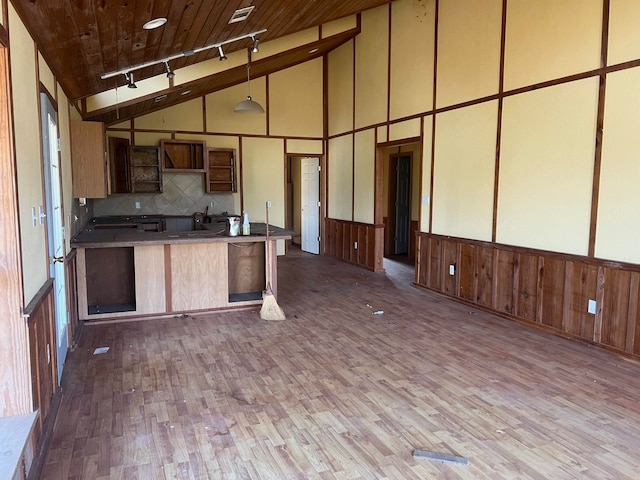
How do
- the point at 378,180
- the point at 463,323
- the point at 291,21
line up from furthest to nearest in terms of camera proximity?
the point at 378,180 → the point at 291,21 → the point at 463,323

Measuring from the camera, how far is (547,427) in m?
2.75

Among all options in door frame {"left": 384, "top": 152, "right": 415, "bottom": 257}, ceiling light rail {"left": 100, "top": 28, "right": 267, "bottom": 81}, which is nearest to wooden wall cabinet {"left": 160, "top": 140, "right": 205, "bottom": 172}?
ceiling light rail {"left": 100, "top": 28, "right": 267, "bottom": 81}

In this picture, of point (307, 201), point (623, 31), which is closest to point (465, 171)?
point (623, 31)

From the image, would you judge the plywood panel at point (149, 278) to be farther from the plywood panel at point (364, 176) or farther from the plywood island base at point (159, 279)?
the plywood panel at point (364, 176)

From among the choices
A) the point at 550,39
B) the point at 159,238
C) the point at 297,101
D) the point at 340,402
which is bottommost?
the point at 340,402

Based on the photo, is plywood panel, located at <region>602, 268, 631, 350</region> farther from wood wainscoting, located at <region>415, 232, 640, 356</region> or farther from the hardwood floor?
the hardwood floor

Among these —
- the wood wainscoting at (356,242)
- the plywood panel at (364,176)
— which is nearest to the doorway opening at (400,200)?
the plywood panel at (364,176)

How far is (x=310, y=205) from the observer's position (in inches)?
394

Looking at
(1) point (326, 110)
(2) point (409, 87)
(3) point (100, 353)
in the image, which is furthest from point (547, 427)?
(1) point (326, 110)

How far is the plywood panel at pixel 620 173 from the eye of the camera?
373 cm

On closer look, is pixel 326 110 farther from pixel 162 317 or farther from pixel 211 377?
pixel 211 377

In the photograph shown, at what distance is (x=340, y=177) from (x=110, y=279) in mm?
5002

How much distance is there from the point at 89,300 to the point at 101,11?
132 inches

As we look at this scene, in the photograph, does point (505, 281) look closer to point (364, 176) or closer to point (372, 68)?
point (364, 176)
